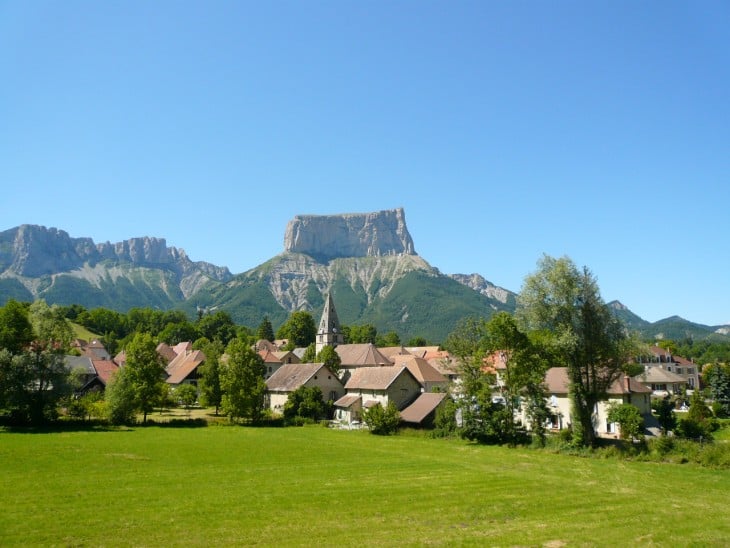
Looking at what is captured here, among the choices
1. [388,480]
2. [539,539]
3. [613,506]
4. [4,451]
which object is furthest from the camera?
[4,451]

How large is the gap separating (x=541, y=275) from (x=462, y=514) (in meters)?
26.0

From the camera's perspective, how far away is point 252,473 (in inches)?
1070

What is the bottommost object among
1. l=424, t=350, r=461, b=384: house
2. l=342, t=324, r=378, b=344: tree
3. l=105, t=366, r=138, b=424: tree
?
l=105, t=366, r=138, b=424: tree

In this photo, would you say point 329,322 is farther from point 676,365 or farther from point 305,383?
point 676,365

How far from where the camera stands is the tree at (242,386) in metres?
54.9

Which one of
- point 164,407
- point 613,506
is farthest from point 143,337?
point 613,506

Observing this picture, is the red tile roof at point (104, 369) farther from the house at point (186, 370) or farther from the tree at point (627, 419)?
the tree at point (627, 419)

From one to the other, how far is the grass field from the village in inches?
601

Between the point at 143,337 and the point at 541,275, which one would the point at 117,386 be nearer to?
the point at 143,337

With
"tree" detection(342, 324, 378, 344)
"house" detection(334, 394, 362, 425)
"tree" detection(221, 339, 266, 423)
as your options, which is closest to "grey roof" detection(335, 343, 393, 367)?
"house" detection(334, 394, 362, 425)

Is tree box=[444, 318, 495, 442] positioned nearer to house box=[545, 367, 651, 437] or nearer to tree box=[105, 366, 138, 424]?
house box=[545, 367, 651, 437]

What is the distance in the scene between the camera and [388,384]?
58469 mm

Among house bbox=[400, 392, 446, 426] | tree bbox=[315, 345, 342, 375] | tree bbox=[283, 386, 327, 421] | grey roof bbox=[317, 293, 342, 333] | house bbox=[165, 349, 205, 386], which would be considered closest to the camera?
house bbox=[400, 392, 446, 426]

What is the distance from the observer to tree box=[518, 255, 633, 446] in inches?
1599
